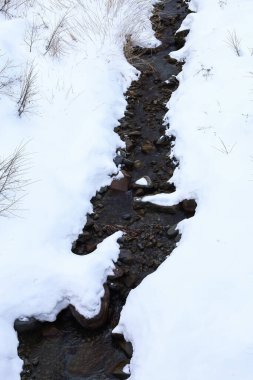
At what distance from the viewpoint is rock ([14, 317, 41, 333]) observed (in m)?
2.69

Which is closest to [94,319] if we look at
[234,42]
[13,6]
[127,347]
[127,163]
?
[127,347]

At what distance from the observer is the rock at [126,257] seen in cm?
317

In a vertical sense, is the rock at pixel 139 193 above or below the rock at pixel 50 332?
above

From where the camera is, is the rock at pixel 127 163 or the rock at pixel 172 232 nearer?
the rock at pixel 172 232

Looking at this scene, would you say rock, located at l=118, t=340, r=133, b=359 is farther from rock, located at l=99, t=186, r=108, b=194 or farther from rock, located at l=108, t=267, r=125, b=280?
rock, located at l=99, t=186, r=108, b=194

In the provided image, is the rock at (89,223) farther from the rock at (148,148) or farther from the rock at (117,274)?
the rock at (148,148)

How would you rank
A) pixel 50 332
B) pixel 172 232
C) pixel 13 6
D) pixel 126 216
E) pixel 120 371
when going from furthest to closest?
pixel 13 6 → pixel 126 216 → pixel 172 232 → pixel 50 332 → pixel 120 371

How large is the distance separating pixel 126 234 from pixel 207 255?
809 mm

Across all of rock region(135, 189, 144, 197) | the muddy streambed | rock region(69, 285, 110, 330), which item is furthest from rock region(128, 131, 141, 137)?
rock region(69, 285, 110, 330)

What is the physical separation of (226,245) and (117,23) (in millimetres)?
3831

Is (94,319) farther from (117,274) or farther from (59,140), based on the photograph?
(59,140)

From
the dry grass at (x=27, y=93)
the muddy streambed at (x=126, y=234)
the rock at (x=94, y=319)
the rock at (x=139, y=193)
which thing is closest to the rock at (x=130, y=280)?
the muddy streambed at (x=126, y=234)

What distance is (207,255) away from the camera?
2.82 metres

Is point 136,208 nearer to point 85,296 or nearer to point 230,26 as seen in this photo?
point 85,296
